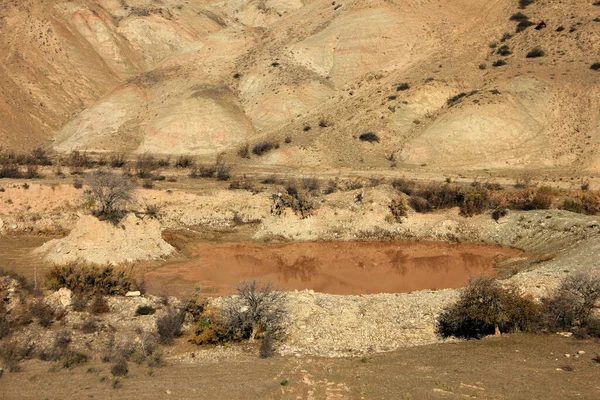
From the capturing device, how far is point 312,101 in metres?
52.4

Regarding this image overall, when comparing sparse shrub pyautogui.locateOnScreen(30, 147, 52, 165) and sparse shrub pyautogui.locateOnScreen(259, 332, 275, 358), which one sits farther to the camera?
sparse shrub pyautogui.locateOnScreen(30, 147, 52, 165)

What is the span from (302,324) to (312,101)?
122ft

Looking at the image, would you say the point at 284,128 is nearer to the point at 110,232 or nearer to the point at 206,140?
the point at 206,140

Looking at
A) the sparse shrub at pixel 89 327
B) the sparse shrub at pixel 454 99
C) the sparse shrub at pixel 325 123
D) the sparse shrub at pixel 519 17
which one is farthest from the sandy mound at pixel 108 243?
the sparse shrub at pixel 519 17

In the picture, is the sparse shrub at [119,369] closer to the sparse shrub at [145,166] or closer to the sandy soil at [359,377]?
the sandy soil at [359,377]

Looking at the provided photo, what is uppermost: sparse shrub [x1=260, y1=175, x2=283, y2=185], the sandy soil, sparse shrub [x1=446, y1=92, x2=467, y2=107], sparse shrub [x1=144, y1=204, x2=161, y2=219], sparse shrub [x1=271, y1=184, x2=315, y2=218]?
sparse shrub [x1=446, y1=92, x2=467, y2=107]

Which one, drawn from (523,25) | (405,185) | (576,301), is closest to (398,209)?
(405,185)

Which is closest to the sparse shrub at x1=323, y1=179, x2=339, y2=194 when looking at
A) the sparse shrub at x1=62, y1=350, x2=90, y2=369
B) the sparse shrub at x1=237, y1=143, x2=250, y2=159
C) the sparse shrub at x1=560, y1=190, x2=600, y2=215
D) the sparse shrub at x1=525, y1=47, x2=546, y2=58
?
the sparse shrub at x1=237, y1=143, x2=250, y2=159

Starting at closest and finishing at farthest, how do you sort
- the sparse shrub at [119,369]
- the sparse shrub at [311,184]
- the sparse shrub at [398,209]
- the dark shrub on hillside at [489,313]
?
the sparse shrub at [119,369], the dark shrub on hillside at [489,313], the sparse shrub at [398,209], the sparse shrub at [311,184]

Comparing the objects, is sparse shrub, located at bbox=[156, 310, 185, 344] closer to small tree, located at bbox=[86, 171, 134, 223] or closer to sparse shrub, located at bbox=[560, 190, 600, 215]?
small tree, located at bbox=[86, 171, 134, 223]

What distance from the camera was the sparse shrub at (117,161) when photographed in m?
42.4

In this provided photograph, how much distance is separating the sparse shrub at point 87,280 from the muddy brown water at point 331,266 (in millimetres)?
2416

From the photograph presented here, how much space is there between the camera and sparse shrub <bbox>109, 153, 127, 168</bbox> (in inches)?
1670

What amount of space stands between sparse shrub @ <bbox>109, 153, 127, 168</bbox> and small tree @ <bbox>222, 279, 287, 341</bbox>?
2739 centimetres
